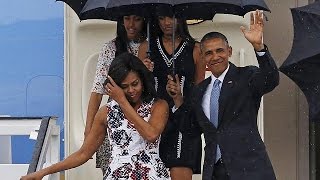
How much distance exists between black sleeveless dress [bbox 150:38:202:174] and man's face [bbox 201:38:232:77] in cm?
36

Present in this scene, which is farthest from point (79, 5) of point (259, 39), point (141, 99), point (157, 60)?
point (259, 39)

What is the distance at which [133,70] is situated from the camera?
442cm

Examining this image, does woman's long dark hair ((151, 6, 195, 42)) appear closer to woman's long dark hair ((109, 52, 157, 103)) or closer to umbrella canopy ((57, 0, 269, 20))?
umbrella canopy ((57, 0, 269, 20))

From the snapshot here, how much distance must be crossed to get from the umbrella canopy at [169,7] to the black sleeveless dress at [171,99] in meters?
0.21

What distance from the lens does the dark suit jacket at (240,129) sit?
4363 mm

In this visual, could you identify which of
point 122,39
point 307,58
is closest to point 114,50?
point 122,39

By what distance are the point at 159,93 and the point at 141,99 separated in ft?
1.27

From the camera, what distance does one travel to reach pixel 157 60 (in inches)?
192

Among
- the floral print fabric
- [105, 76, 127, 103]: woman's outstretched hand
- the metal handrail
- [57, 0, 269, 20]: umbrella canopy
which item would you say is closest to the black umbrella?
[57, 0, 269, 20]: umbrella canopy

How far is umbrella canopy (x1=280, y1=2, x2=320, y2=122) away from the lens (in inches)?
174

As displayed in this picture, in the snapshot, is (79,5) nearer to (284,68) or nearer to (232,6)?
(232,6)

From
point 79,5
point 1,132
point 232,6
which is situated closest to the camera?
point 232,6

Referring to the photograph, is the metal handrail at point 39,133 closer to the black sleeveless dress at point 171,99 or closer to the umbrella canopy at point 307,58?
the black sleeveless dress at point 171,99

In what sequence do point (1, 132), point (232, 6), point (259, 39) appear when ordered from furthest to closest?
1. point (1, 132)
2. point (232, 6)
3. point (259, 39)
